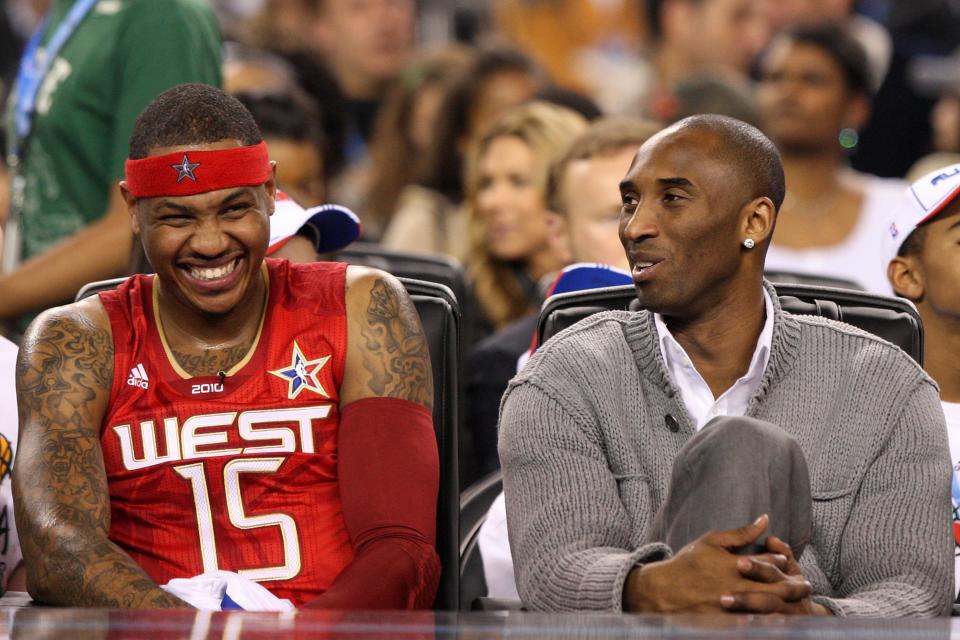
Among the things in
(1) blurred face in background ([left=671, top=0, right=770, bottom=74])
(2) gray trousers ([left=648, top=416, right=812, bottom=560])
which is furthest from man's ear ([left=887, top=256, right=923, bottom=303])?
(1) blurred face in background ([left=671, top=0, right=770, bottom=74])

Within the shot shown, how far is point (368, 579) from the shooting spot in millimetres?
3111

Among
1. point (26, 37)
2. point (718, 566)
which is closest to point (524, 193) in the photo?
point (718, 566)

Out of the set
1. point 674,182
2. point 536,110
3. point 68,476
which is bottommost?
point 68,476

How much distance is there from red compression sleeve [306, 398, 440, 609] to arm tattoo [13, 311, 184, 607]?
0.38 meters

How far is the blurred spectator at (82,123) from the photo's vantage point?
180 inches

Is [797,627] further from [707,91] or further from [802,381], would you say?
[707,91]

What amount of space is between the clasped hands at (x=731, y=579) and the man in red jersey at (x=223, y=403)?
56cm

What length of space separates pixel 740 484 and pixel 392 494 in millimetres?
735

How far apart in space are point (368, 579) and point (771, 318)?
0.98 m

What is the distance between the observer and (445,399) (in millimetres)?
3564

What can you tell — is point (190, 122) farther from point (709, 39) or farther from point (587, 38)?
point (587, 38)

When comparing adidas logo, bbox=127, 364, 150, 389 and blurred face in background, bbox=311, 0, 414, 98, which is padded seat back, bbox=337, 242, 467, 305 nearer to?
adidas logo, bbox=127, 364, 150, 389

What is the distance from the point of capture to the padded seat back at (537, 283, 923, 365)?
3.60 metres

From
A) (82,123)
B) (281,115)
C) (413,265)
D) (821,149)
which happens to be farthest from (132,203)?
(821,149)
